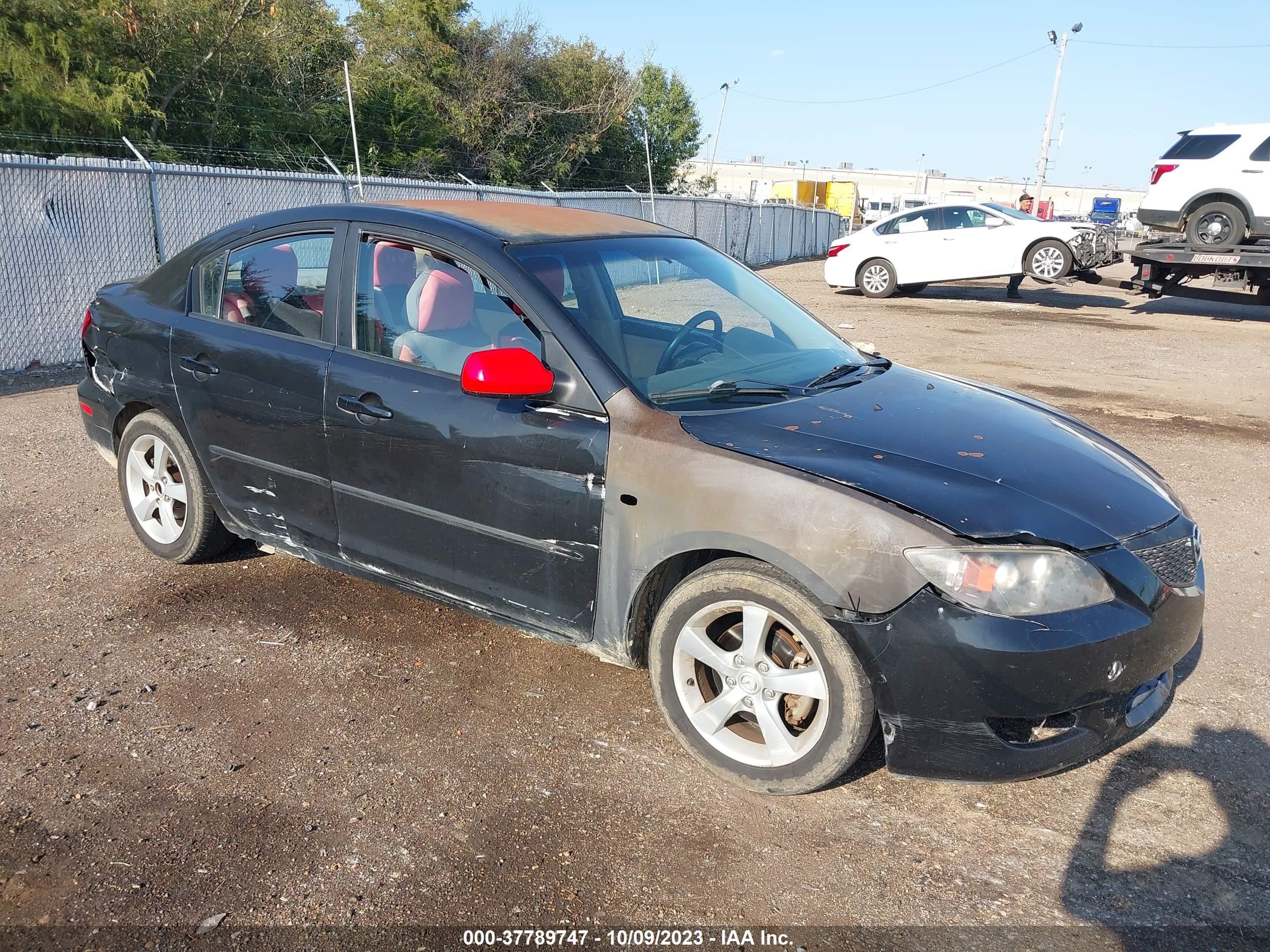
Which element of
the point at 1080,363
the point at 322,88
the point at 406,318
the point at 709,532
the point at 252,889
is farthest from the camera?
the point at 322,88

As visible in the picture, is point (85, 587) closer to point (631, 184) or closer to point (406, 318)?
point (406, 318)

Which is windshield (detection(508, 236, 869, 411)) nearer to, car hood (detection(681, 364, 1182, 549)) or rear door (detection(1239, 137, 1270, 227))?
car hood (detection(681, 364, 1182, 549))

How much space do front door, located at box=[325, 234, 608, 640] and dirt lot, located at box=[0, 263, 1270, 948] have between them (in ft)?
1.43

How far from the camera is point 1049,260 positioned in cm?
1758

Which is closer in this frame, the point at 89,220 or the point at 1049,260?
the point at 89,220

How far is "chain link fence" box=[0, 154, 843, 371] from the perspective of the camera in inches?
364

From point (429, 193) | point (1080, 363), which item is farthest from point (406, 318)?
point (429, 193)

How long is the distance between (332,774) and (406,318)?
1.66 meters

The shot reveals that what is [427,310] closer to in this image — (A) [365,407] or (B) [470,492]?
(A) [365,407]

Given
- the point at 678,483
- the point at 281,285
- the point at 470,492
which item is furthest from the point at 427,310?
the point at 678,483

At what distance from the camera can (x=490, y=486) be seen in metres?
3.48

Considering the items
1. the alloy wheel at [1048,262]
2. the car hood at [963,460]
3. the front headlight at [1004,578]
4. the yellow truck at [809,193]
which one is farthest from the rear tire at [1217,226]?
the yellow truck at [809,193]

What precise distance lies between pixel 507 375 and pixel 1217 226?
48.7ft

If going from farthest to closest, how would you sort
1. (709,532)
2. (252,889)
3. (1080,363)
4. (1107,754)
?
(1080,363) → (1107,754) → (709,532) → (252,889)
